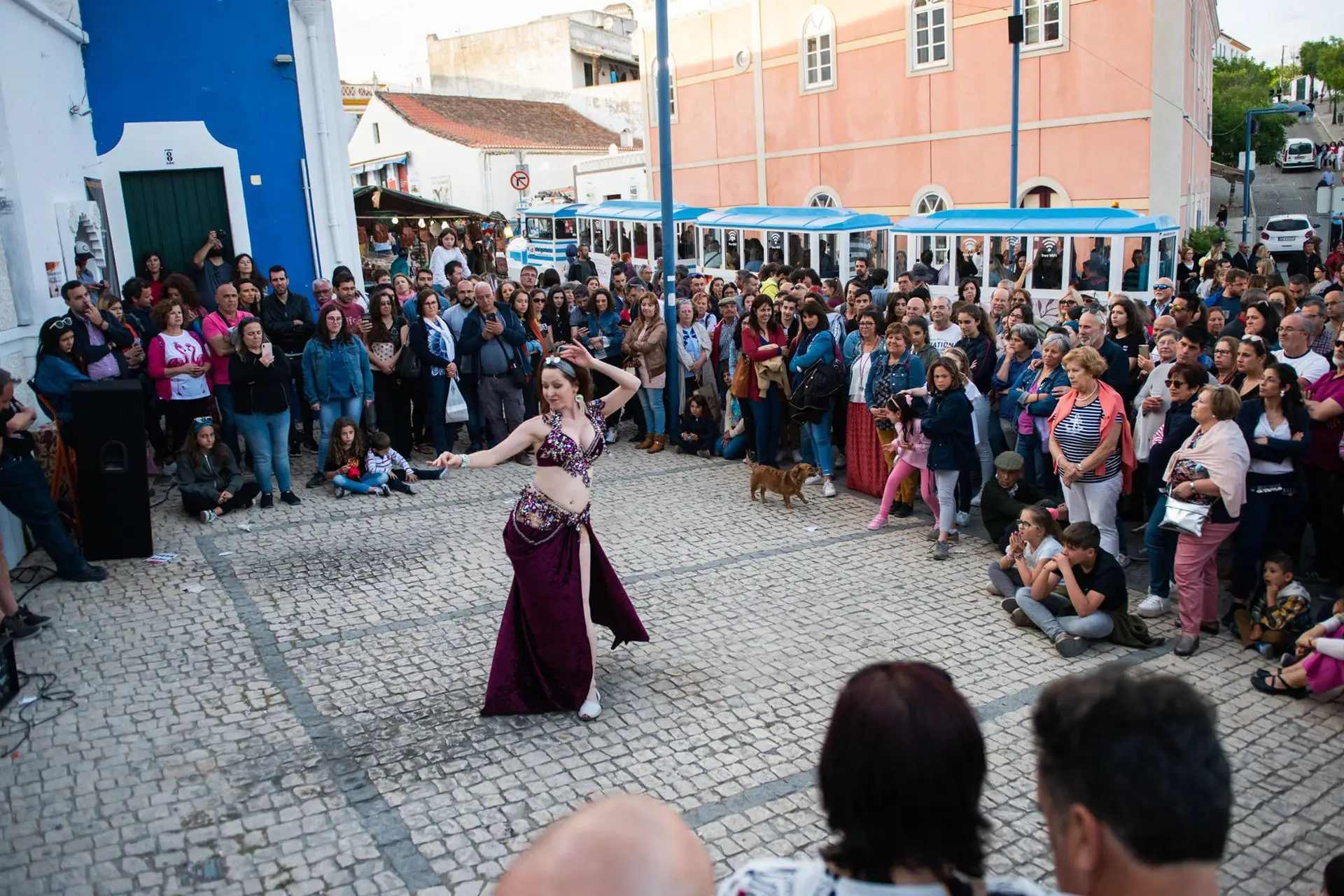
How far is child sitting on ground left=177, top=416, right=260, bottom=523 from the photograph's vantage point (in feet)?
31.2

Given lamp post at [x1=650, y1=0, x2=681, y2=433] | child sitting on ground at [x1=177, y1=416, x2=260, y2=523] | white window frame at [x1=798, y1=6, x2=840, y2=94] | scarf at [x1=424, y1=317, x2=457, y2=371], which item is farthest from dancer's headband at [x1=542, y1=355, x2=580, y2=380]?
white window frame at [x1=798, y1=6, x2=840, y2=94]

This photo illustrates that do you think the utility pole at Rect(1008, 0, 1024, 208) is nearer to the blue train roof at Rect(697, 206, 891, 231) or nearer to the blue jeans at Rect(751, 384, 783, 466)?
the blue train roof at Rect(697, 206, 891, 231)

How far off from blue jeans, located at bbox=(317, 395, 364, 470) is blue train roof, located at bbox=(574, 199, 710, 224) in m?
13.5

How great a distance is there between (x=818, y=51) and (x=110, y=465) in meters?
23.5

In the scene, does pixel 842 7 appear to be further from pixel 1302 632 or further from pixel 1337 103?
pixel 1337 103


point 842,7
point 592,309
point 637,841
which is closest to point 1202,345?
point 592,309

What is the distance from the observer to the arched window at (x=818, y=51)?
27172 millimetres

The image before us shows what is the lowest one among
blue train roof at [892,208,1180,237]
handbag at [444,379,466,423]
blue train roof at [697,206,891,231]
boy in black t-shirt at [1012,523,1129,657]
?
boy in black t-shirt at [1012,523,1129,657]

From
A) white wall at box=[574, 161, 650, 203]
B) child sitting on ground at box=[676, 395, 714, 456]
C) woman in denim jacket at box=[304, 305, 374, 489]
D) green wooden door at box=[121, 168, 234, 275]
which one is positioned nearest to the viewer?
woman in denim jacket at box=[304, 305, 374, 489]

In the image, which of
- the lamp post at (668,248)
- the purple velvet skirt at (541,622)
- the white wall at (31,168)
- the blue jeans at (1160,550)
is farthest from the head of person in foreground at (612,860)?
the lamp post at (668,248)

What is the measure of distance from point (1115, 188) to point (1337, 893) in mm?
21701

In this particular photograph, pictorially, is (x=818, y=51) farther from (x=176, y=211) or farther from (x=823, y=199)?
(x=176, y=211)

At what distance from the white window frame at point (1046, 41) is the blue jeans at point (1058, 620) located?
61.4ft

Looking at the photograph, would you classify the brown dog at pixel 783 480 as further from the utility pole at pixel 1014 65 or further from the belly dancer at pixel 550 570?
the utility pole at pixel 1014 65
